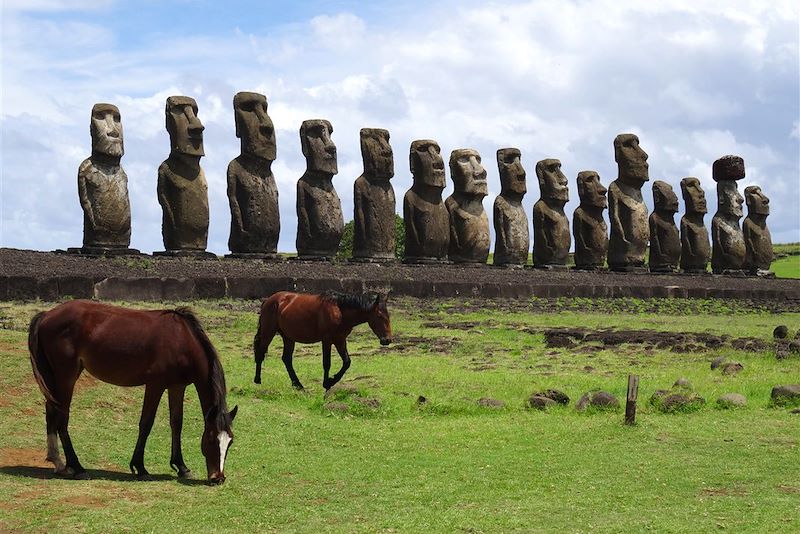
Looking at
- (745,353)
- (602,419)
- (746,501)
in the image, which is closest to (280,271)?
(745,353)

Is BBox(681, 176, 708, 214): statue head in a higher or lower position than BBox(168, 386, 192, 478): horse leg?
higher

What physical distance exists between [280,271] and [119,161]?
384 cm

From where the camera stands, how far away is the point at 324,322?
14.2 m

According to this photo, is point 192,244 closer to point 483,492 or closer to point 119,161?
point 119,161

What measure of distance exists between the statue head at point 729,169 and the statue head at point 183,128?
22.3 meters

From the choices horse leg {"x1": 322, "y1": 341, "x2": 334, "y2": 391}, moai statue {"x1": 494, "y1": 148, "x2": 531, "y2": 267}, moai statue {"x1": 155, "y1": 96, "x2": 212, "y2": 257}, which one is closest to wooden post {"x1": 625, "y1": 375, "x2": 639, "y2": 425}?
horse leg {"x1": 322, "y1": 341, "x2": 334, "y2": 391}

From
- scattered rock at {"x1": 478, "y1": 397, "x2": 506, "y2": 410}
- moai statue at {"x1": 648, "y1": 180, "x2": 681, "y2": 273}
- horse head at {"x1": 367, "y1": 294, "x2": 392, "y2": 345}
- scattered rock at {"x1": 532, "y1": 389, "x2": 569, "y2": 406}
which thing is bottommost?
scattered rock at {"x1": 478, "y1": 397, "x2": 506, "y2": 410}

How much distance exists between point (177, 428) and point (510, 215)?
2543 centimetres

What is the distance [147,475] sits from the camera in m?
9.26

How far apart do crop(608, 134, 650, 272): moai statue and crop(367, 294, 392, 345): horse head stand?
2403 centimetres

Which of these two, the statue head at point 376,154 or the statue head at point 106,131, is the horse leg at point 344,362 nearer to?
the statue head at point 106,131

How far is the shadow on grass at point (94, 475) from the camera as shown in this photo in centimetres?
902

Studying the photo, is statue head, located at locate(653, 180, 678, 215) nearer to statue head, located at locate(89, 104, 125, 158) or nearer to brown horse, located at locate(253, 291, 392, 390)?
statue head, located at locate(89, 104, 125, 158)

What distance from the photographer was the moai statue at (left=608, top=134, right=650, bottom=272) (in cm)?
3697
